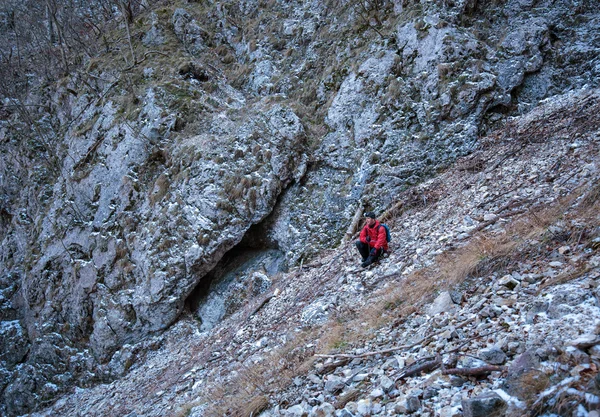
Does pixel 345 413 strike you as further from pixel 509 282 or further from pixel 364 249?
pixel 364 249

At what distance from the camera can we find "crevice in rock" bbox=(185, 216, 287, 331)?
1134 cm

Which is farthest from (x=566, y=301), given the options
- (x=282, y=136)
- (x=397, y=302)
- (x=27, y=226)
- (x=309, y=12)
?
(x=27, y=226)

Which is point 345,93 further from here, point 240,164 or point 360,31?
point 240,164

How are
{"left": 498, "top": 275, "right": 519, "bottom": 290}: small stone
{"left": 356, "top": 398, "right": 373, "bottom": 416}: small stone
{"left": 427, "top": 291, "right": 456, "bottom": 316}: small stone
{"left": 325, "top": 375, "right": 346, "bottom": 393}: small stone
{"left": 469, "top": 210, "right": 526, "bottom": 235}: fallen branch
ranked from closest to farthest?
1. {"left": 356, "top": 398, "right": 373, "bottom": 416}: small stone
2. {"left": 325, "top": 375, "right": 346, "bottom": 393}: small stone
3. {"left": 498, "top": 275, "right": 519, "bottom": 290}: small stone
4. {"left": 427, "top": 291, "right": 456, "bottom": 316}: small stone
5. {"left": 469, "top": 210, "right": 526, "bottom": 235}: fallen branch

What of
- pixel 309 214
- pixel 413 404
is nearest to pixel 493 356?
pixel 413 404

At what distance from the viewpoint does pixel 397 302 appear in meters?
5.48

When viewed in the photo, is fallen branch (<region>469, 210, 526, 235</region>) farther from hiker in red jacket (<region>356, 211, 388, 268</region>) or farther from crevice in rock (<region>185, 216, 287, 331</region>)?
crevice in rock (<region>185, 216, 287, 331</region>)

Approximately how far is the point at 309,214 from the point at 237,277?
309cm

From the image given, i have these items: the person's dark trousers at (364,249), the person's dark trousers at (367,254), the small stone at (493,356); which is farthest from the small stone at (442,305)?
the person's dark trousers at (364,249)

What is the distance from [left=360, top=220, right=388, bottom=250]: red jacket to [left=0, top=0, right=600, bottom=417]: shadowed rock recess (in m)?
0.34

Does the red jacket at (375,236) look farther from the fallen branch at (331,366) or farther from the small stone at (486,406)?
the small stone at (486,406)

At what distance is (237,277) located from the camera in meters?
12.0

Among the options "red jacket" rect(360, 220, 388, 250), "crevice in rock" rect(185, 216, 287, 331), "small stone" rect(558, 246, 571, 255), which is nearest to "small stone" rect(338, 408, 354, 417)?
"small stone" rect(558, 246, 571, 255)

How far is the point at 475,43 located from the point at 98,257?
14.3 meters
